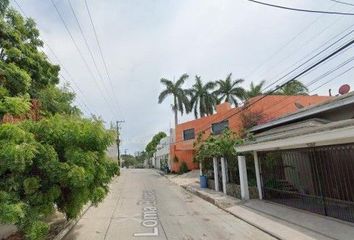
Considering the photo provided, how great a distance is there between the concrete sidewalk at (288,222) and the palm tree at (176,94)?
33.6m

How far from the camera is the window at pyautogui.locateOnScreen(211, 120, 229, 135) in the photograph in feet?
116

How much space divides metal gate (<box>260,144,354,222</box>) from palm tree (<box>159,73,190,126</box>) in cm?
3290

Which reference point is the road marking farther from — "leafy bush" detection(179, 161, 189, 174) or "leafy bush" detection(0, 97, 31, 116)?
"leafy bush" detection(179, 161, 189, 174)

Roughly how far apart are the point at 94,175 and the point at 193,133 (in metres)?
33.9

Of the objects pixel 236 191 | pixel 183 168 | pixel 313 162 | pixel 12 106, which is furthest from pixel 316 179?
pixel 183 168

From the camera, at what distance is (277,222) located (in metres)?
11.5

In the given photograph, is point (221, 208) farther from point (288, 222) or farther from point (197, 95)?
point (197, 95)

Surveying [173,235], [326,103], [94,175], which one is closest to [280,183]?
[326,103]

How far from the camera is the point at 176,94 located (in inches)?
1940

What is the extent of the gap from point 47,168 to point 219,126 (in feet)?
96.9

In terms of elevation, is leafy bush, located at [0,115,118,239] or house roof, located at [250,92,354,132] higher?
house roof, located at [250,92,354,132]

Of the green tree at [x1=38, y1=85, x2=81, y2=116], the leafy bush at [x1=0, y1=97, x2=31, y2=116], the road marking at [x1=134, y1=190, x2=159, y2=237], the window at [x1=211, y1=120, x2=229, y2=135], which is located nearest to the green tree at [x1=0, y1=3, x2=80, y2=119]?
the green tree at [x1=38, y1=85, x2=81, y2=116]

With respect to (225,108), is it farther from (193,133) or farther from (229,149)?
(229,149)

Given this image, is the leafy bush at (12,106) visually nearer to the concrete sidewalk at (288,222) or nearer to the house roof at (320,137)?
the concrete sidewalk at (288,222)
